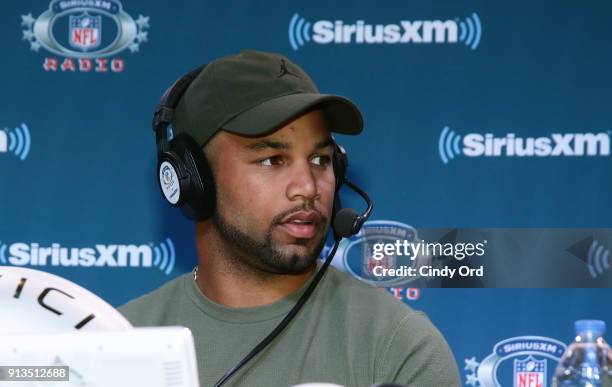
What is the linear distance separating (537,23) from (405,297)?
2.46 ft

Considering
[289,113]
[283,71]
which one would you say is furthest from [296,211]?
[283,71]

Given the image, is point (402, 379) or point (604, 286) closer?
point (402, 379)

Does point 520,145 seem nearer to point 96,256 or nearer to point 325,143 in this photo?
point 325,143

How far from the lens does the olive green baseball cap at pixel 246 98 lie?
1559 millimetres

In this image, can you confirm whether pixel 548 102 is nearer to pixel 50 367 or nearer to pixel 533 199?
pixel 533 199

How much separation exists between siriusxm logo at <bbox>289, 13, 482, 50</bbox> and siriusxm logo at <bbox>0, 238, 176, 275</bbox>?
0.62m

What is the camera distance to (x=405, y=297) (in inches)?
93.9

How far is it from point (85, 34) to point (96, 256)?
0.58m

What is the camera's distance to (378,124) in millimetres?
2410

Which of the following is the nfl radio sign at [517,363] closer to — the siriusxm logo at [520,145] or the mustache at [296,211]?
the siriusxm logo at [520,145]

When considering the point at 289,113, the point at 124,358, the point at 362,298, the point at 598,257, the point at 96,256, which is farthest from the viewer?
the point at 96,256

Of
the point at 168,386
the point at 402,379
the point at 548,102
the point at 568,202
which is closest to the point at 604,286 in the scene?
the point at 568,202
